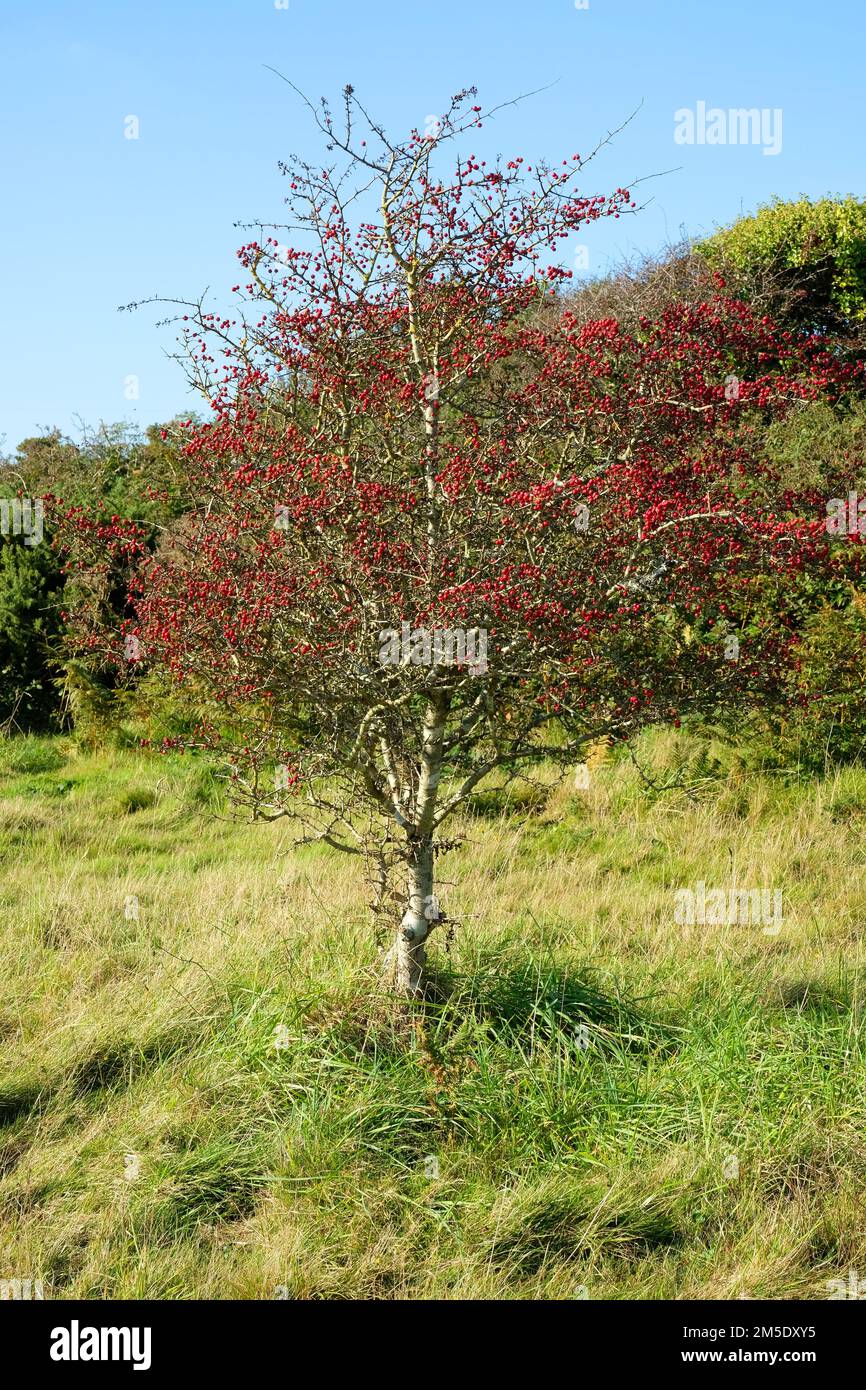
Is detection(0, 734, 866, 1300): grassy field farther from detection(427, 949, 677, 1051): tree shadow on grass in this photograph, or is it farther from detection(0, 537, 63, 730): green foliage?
detection(0, 537, 63, 730): green foliage

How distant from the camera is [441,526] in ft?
17.3

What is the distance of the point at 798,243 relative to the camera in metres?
17.9

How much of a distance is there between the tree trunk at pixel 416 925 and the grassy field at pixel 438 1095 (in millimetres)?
174

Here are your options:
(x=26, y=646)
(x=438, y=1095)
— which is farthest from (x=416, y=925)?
(x=26, y=646)

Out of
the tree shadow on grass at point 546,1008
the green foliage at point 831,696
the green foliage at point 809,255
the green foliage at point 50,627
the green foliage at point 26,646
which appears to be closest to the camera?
the tree shadow on grass at point 546,1008

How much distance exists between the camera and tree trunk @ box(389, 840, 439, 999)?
546cm

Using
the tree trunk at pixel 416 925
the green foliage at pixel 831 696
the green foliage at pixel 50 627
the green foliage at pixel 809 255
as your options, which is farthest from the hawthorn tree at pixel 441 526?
the green foliage at pixel 809 255

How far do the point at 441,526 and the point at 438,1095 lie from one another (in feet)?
7.74

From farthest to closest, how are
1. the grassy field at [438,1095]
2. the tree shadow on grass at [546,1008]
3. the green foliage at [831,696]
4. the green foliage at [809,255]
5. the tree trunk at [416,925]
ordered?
the green foliage at [809,255], the green foliage at [831,696], the tree trunk at [416,925], the tree shadow on grass at [546,1008], the grassy field at [438,1095]

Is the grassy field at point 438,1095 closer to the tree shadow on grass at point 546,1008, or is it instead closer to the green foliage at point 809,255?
the tree shadow on grass at point 546,1008

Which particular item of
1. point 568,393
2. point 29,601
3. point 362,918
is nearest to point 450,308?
point 568,393

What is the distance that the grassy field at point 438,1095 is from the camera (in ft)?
13.5

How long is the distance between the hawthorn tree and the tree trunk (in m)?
0.01

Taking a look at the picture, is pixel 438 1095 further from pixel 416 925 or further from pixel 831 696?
pixel 831 696
